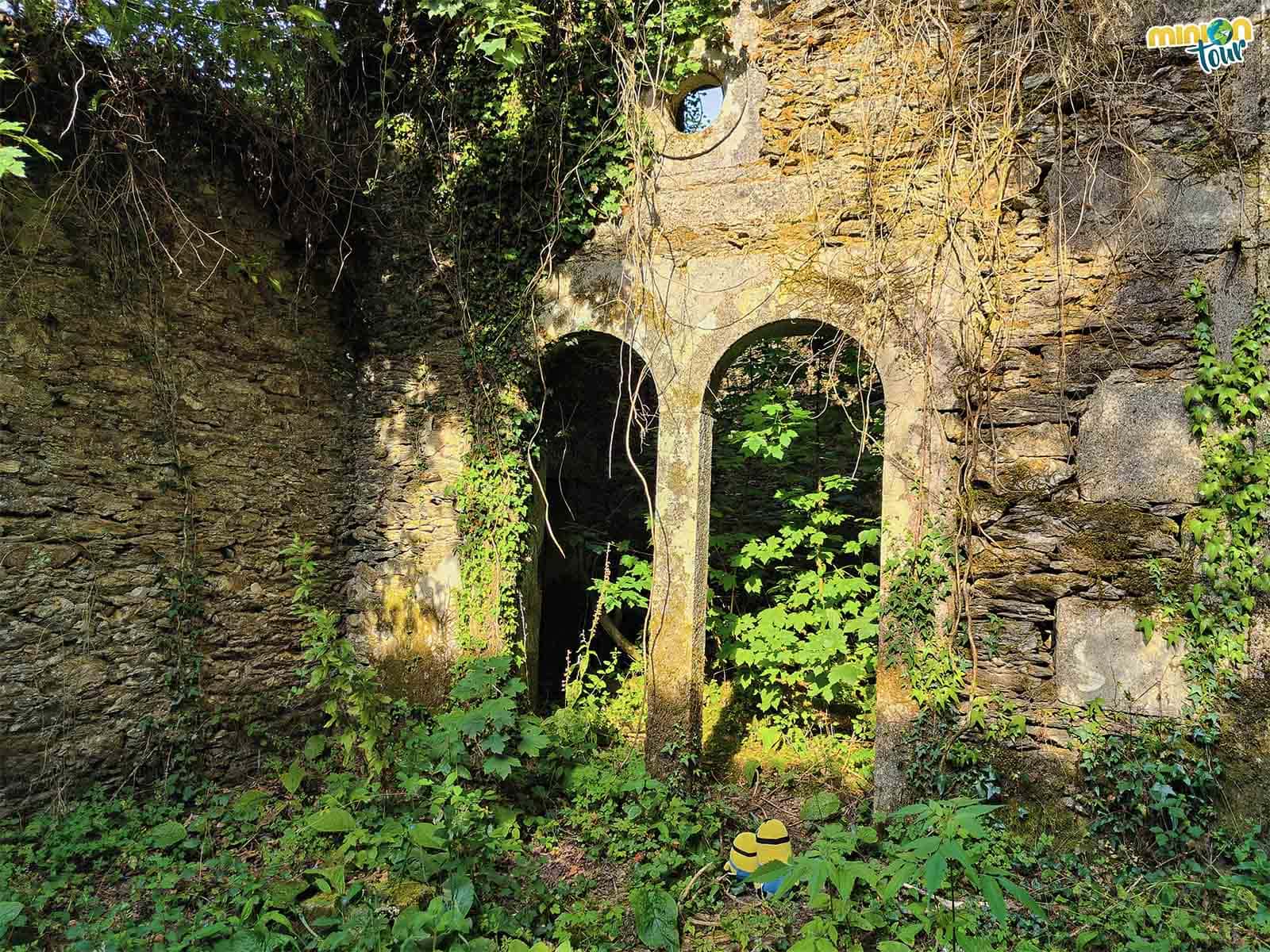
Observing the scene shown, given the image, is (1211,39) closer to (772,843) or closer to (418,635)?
(772,843)

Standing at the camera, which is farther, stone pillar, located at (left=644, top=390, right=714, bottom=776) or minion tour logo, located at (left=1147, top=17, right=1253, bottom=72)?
stone pillar, located at (left=644, top=390, right=714, bottom=776)

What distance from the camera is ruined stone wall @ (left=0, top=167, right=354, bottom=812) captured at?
12.7 feet

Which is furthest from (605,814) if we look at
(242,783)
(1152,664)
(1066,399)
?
(1066,399)

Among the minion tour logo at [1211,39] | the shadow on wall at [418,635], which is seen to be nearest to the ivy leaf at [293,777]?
the shadow on wall at [418,635]

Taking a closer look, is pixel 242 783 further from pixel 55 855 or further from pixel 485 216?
pixel 485 216

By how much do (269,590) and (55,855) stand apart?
6.32ft

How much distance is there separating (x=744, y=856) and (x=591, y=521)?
389 cm

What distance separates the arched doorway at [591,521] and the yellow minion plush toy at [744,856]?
2.57 m

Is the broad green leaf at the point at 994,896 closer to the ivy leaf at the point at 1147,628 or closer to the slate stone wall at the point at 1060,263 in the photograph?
the slate stone wall at the point at 1060,263

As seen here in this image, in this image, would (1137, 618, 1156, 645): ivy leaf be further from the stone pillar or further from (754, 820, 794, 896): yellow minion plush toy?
the stone pillar

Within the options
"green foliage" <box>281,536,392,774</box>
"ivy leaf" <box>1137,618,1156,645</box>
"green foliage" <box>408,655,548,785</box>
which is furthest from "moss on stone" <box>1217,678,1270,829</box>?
"green foliage" <box>281,536,392,774</box>

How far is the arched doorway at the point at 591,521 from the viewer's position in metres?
6.45

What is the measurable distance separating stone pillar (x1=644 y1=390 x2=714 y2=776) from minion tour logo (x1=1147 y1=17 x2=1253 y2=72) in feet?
10.6

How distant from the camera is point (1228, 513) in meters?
3.54
